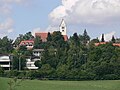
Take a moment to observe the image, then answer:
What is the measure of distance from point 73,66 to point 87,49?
14.7 m

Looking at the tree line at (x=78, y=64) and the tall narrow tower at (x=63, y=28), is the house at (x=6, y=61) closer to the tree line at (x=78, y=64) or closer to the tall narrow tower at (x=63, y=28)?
the tree line at (x=78, y=64)

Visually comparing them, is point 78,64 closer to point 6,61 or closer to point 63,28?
point 6,61

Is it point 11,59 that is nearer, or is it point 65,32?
point 11,59

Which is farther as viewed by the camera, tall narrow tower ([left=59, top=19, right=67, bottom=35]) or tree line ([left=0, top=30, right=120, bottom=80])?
tall narrow tower ([left=59, top=19, right=67, bottom=35])

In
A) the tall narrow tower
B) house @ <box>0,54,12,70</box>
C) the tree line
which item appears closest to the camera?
the tree line

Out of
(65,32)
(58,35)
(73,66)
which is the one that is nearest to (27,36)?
(65,32)

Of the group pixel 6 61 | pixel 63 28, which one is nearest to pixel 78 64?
pixel 6 61

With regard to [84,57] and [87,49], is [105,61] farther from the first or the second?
[87,49]

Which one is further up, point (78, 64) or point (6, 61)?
point (6, 61)

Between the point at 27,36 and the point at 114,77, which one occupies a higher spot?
the point at 27,36

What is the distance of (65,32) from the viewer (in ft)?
582

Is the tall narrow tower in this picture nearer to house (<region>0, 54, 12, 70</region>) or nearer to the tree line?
the tree line

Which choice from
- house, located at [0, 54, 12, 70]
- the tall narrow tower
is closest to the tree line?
house, located at [0, 54, 12, 70]

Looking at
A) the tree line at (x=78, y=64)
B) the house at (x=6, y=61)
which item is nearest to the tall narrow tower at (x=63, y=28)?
the tree line at (x=78, y=64)
